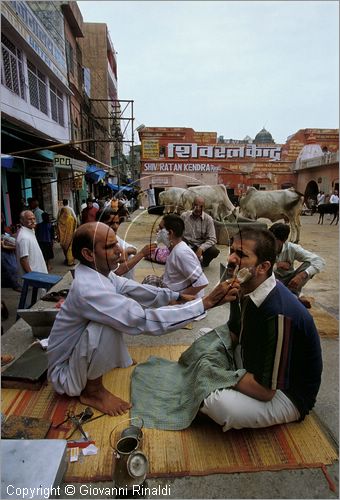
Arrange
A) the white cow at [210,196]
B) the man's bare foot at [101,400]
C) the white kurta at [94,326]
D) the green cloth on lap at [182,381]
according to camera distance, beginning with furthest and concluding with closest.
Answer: the white cow at [210,196], the man's bare foot at [101,400], the green cloth on lap at [182,381], the white kurta at [94,326]

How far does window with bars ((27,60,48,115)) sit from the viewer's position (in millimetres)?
11110

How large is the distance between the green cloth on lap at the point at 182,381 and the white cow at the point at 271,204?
7178 mm

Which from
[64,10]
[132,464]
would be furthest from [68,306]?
[64,10]

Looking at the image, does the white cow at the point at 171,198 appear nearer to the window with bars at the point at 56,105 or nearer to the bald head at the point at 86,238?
the bald head at the point at 86,238

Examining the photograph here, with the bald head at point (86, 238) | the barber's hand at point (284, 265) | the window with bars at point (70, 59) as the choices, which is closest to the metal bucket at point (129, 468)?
the bald head at point (86, 238)

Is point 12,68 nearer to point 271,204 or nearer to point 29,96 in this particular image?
point 29,96

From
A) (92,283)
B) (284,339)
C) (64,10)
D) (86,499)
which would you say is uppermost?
(64,10)

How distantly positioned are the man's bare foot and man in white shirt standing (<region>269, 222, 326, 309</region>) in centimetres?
262

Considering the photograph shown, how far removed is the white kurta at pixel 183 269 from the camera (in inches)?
142

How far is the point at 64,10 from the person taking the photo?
15859 millimetres

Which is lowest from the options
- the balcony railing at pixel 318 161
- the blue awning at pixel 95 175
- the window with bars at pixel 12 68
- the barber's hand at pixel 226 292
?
the barber's hand at pixel 226 292

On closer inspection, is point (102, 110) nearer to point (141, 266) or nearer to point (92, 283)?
point (141, 266)

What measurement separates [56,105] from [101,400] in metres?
15.6

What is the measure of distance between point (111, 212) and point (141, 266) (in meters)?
3.82
